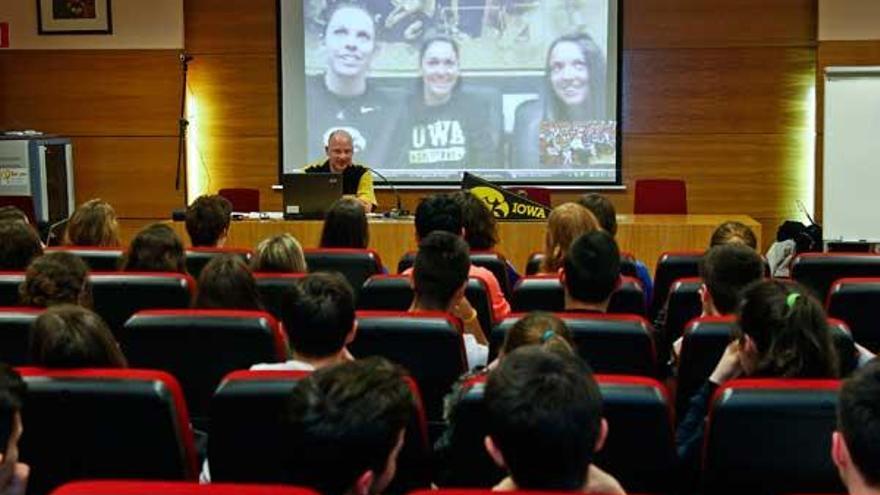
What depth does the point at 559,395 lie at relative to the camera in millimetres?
1690

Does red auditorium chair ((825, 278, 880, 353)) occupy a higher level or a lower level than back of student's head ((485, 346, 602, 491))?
lower

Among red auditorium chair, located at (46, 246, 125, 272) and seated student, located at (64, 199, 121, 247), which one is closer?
red auditorium chair, located at (46, 246, 125, 272)

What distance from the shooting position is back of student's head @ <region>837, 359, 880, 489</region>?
63.0 inches

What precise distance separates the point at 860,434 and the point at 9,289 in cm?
Answer: 315

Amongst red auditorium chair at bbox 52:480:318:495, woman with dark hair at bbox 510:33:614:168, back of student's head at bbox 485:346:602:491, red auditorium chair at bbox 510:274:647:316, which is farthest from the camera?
woman with dark hair at bbox 510:33:614:168

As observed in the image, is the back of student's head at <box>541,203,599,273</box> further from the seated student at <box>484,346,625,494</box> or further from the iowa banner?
the seated student at <box>484,346,625,494</box>

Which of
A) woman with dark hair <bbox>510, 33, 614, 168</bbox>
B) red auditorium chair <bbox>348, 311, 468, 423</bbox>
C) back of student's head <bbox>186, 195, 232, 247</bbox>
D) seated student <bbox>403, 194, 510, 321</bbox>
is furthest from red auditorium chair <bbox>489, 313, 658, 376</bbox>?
woman with dark hair <bbox>510, 33, 614, 168</bbox>

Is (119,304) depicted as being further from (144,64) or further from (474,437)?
(144,64)

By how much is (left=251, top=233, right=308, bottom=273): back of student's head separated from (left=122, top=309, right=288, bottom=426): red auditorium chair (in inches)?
41.8

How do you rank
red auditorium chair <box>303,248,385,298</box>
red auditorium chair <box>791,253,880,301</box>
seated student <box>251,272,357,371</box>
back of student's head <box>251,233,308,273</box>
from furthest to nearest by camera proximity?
red auditorium chair <box>303,248,385,298</box>, red auditorium chair <box>791,253,880,301</box>, back of student's head <box>251,233,308,273</box>, seated student <box>251,272,357,371</box>

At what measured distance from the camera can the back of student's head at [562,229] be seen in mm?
4527

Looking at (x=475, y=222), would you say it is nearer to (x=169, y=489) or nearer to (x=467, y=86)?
(x=169, y=489)

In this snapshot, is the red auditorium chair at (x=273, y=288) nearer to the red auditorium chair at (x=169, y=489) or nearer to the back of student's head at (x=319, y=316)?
the back of student's head at (x=319, y=316)

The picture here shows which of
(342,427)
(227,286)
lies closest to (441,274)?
(227,286)
